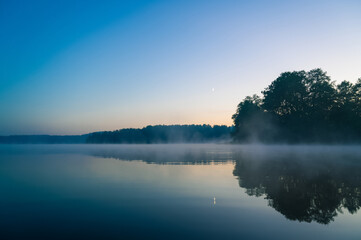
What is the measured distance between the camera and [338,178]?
664 inches

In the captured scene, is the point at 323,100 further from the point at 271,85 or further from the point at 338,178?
the point at 338,178

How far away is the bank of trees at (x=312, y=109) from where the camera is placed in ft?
243

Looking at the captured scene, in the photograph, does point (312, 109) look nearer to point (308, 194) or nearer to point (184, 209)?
point (308, 194)

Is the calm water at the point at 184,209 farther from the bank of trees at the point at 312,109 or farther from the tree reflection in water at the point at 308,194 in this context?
the bank of trees at the point at 312,109

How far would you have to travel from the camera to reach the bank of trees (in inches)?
2918

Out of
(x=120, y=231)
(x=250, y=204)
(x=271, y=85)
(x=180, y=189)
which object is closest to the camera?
(x=120, y=231)

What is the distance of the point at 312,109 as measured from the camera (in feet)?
247

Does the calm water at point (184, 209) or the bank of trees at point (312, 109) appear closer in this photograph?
the calm water at point (184, 209)

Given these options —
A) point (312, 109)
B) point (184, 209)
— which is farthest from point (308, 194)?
point (312, 109)

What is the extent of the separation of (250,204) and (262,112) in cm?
8654

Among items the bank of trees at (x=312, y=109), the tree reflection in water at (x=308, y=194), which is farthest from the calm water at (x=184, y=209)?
the bank of trees at (x=312, y=109)

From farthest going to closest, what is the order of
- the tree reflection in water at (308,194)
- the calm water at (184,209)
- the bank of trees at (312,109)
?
the bank of trees at (312,109), the tree reflection in water at (308,194), the calm water at (184,209)

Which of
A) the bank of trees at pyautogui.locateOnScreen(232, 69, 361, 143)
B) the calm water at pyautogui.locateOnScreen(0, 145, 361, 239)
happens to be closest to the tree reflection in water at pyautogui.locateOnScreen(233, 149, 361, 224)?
the calm water at pyautogui.locateOnScreen(0, 145, 361, 239)

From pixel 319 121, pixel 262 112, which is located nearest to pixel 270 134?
pixel 262 112
